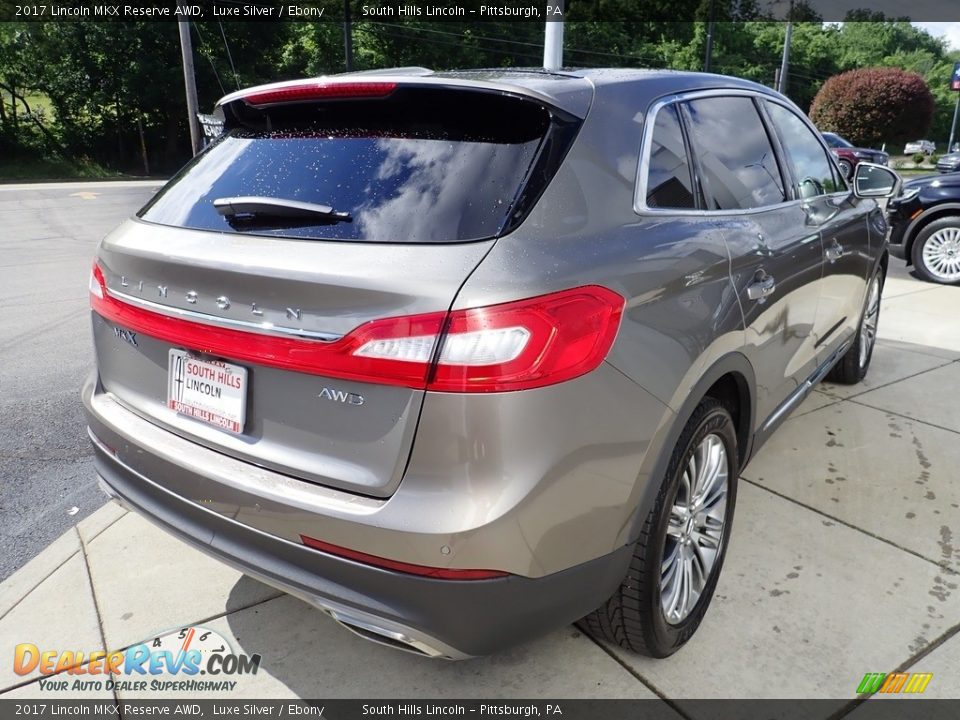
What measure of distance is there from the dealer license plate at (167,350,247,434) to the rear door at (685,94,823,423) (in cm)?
152

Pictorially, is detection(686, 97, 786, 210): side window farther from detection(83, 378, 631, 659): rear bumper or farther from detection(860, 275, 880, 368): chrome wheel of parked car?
detection(860, 275, 880, 368): chrome wheel of parked car

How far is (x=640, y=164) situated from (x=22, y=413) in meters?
3.95

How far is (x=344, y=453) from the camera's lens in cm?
175

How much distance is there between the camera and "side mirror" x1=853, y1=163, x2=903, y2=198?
3953mm

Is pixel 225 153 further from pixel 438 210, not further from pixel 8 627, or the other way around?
pixel 8 627

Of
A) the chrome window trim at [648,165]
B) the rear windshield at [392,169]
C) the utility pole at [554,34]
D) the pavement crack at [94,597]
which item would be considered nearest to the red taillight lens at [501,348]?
the rear windshield at [392,169]

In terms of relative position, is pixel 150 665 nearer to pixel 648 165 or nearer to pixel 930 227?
pixel 648 165

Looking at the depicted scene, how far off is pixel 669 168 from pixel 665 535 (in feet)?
3.54

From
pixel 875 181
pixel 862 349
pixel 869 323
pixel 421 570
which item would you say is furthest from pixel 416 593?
pixel 869 323

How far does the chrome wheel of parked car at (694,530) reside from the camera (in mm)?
2303

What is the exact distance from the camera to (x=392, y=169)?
1929mm

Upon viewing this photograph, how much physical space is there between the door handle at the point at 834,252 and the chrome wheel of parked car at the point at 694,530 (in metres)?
1.36

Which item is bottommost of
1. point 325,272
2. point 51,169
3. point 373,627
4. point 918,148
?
point 51,169

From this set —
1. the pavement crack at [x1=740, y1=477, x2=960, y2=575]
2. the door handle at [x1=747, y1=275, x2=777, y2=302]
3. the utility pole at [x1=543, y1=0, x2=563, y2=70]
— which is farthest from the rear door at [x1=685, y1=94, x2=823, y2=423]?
the utility pole at [x1=543, y1=0, x2=563, y2=70]
